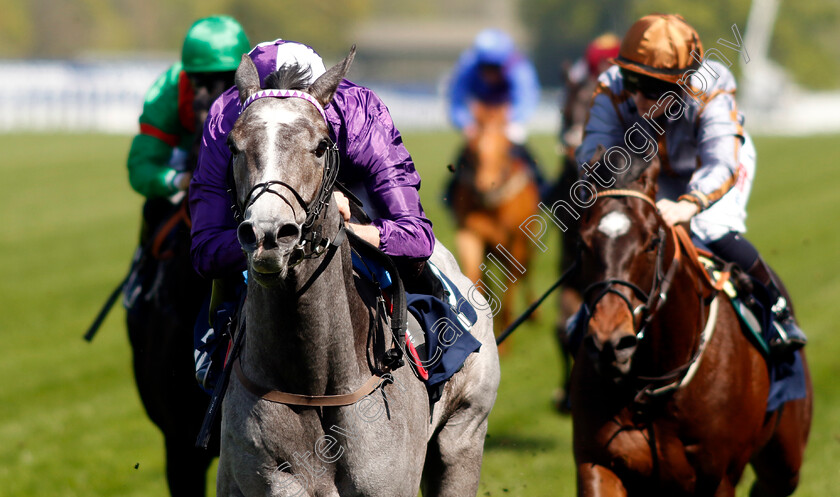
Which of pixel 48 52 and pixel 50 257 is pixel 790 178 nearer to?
pixel 50 257

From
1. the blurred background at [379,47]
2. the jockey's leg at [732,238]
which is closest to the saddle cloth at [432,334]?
the jockey's leg at [732,238]

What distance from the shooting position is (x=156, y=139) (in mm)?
4980

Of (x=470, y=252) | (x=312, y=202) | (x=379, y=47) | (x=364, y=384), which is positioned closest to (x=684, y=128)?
(x=364, y=384)

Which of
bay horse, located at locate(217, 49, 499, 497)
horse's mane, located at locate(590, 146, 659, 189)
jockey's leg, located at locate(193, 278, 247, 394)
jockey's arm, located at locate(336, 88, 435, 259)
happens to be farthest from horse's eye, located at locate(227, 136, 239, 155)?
horse's mane, located at locate(590, 146, 659, 189)

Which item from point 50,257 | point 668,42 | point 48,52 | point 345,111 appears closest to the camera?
point 345,111

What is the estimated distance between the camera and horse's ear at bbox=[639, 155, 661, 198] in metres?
3.99

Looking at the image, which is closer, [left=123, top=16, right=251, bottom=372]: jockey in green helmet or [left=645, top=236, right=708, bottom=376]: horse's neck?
Result: [left=645, top=236, right=708, bottom=376]: horse's neck

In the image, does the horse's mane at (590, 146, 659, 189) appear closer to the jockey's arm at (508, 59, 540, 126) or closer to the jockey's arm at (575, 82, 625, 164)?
the jockey's arm at (575, 82, 625, 164)

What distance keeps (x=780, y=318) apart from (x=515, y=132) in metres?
4.99

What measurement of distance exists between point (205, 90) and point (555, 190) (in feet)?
13.7

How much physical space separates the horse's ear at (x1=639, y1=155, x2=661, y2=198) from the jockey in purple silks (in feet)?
3.34

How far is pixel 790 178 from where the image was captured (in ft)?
78.8

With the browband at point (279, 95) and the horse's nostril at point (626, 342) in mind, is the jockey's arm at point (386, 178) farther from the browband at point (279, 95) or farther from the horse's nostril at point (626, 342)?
the horse's nostril at point (626, 342)

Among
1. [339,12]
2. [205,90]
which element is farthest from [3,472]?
[339,12]
